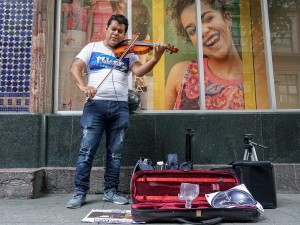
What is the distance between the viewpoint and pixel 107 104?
3.62 metres

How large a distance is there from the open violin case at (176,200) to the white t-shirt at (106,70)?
1021mm

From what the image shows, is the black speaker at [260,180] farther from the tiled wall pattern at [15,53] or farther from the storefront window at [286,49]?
the tiled wall pattern at [15,53]

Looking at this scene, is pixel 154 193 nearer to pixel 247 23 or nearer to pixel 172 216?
pixel 172 216

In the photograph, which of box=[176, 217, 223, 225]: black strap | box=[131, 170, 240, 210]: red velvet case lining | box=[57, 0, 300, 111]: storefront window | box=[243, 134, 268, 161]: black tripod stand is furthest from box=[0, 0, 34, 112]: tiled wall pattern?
box=[243, 134, 268, 161]: black tripod stand

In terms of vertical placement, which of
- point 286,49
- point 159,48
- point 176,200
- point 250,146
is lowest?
point 176,200

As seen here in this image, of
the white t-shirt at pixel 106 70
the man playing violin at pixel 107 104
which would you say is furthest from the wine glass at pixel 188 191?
the white t-shirt at pixel 106 70

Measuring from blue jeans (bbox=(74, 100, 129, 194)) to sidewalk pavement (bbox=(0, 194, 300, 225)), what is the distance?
27cm

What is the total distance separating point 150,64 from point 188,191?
4.57 feet

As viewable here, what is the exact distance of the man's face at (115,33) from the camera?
3643mm

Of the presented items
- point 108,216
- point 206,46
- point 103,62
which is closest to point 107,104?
point 103,62

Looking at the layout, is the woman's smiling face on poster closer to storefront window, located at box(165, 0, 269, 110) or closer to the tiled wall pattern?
storefront window, located at box(165, 0, 269, 110)

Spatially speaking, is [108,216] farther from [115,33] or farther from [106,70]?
[115,33]

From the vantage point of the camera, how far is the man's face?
3643mm

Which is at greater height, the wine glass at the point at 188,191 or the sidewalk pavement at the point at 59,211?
the wine glass at the point at 188,191
